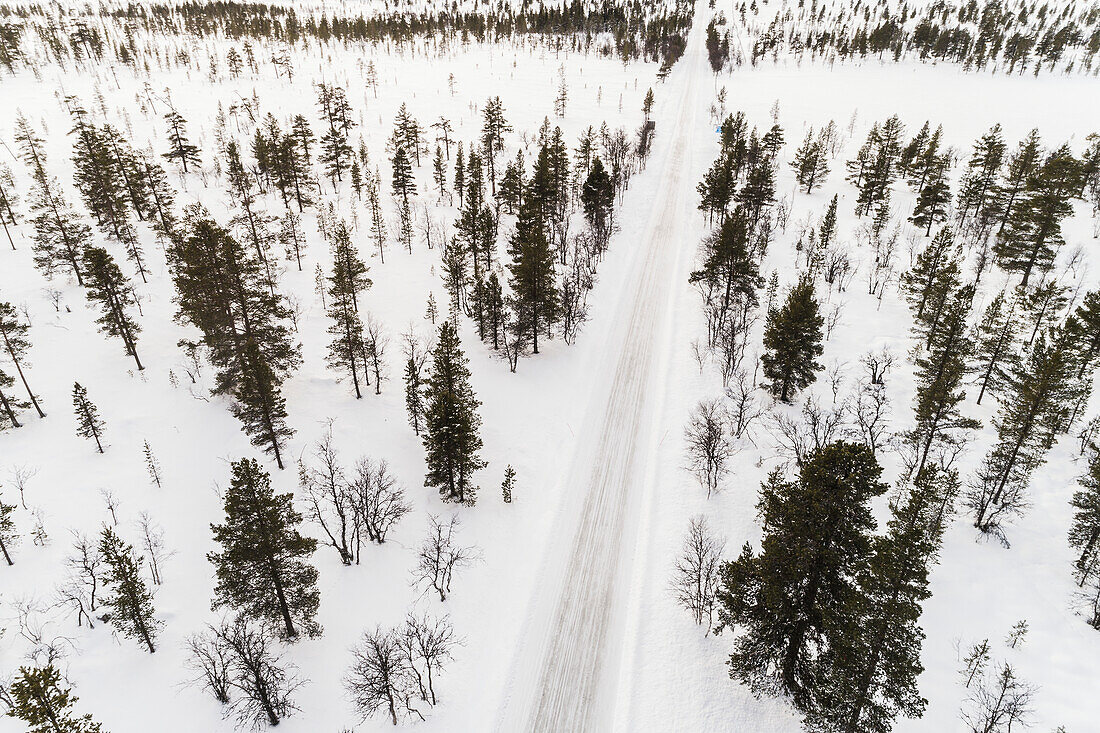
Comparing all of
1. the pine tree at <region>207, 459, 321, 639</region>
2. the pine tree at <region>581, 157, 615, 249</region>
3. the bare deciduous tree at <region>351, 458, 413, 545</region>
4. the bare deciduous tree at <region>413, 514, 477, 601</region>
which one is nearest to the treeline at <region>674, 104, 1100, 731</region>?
the bare deciduous tree at <region>413, 514, 477, 601</region>

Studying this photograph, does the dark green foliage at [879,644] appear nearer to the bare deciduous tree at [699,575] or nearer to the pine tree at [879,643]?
the pine tree at [879,643]

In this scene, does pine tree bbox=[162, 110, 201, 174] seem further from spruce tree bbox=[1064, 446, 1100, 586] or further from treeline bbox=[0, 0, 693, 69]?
spruce tree bbox=[1064, 446, 1100, 586]

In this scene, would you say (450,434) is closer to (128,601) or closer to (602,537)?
(602,537)

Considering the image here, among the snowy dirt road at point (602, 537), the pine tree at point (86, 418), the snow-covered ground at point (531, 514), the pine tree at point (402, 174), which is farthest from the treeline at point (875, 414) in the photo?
the pine tree at point (402, 174)

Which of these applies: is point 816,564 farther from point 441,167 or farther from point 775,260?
point 441,167

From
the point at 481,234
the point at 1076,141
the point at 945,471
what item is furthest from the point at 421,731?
the point at 1076,141

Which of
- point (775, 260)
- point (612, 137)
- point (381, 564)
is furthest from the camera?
point (612, 137)

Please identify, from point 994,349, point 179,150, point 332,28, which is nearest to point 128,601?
point 994,349

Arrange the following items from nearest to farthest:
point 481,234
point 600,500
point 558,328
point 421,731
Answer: point 421,731 < point 600,500 < point 558,328 < point 481,234
